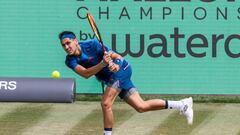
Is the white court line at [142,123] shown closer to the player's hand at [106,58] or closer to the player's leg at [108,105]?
the player's leg at [108,105]

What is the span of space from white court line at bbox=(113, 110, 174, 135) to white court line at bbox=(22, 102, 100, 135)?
0.85 metres

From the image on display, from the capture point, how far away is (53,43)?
1584cm

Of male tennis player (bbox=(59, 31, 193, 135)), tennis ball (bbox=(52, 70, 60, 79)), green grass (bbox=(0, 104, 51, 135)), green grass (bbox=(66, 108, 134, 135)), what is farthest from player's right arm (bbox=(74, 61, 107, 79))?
tennis ball (bbox=(52, 70, 60, 79))

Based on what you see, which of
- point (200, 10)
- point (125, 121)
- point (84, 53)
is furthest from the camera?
point (200, 10)

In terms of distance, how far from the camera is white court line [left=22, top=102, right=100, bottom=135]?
12130 mm

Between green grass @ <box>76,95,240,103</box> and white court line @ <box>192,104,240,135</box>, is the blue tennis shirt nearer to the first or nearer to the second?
white court line @ <box>192,104,240,135</box>

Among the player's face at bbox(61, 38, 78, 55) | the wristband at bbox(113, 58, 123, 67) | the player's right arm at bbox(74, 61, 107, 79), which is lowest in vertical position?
the player's right arm at bbox(74, 61, 107, 79)

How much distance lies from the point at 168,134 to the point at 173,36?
429 cm

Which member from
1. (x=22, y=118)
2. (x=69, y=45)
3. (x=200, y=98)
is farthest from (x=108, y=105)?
(x=200, y=98)

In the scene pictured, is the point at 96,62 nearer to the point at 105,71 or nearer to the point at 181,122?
the point at 105,71

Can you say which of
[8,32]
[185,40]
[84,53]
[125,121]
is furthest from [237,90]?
[84,53]

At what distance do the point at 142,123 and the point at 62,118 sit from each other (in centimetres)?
145

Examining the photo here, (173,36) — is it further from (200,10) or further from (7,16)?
(7,16)

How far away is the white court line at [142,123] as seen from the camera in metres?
12.1
